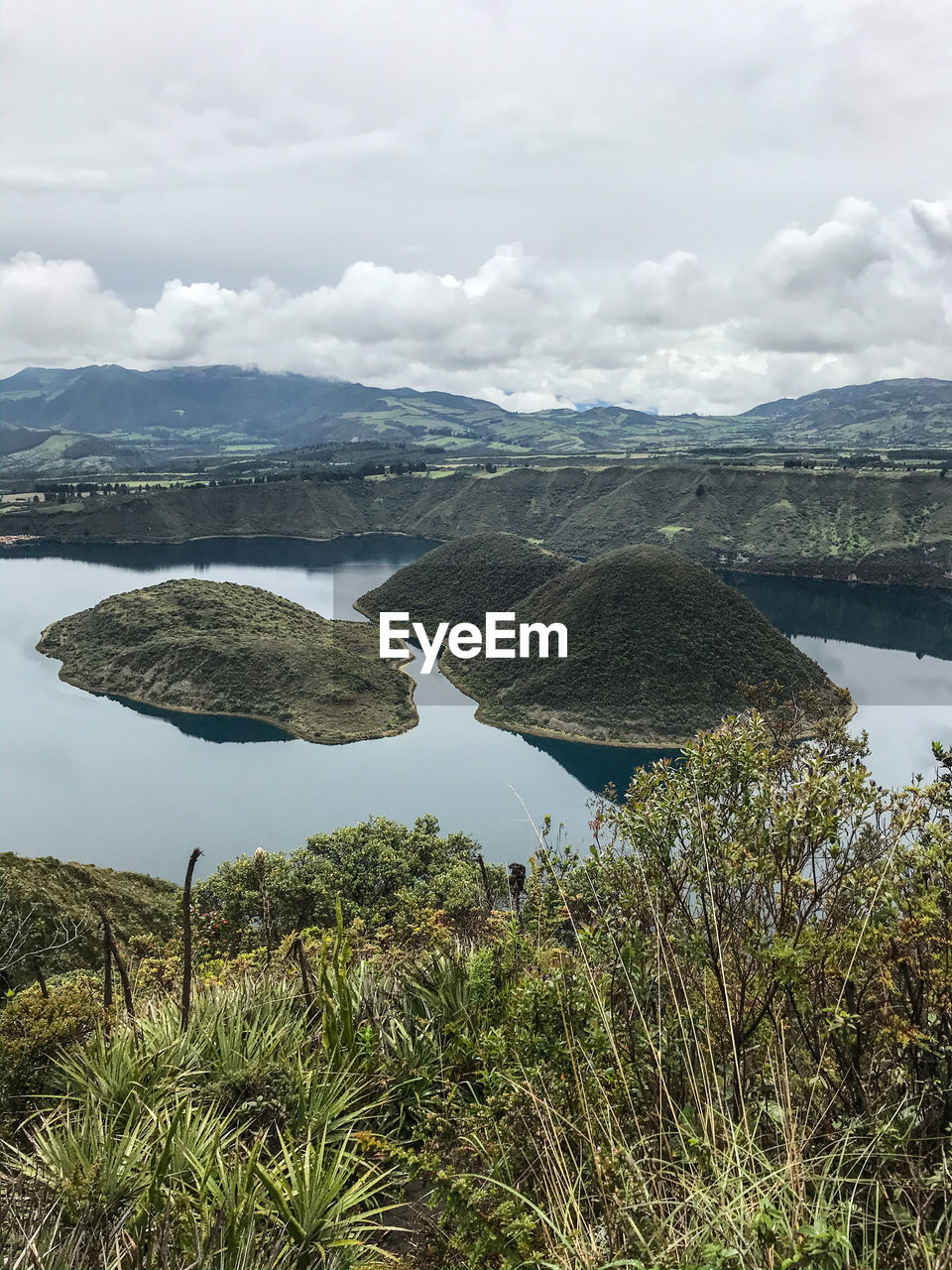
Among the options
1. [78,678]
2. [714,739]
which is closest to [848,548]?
[78,678]

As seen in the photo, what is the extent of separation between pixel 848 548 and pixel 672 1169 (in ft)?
355

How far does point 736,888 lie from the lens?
4.88 metres

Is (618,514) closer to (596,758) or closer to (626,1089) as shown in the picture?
(596,758)

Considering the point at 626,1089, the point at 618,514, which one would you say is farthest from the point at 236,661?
the point at 618,514

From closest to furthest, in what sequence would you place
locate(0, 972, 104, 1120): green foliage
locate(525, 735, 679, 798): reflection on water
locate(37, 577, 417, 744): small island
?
locate(0, 972, 104, 1120): green foliage
locate(525, 735, 679, 798): reflection on water
locate(37, 577, 417, 744): small island

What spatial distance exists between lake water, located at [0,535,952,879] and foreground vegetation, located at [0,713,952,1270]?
1725 cm

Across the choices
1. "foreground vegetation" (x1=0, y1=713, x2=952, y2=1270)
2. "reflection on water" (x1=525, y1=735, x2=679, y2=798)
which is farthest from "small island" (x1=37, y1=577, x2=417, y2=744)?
"foreground vegetation" (x1=0, y1=713, x2=952, y2=1270)

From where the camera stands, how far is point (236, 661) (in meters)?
58.4

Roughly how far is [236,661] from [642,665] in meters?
30.5

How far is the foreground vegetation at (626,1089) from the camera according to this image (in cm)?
344

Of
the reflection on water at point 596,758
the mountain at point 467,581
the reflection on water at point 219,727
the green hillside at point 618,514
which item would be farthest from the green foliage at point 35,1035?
the green hillside at point 618,514

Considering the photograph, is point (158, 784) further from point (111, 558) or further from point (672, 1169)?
point (111, 558)

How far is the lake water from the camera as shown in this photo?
36.8 m

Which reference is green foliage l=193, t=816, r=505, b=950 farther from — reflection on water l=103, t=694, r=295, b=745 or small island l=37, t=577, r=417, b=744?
reflection on water l=103, t=694, r=295, b=745
